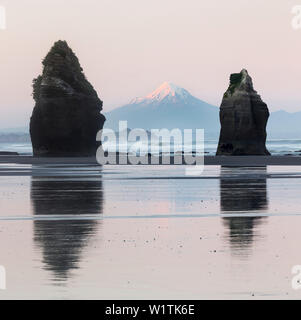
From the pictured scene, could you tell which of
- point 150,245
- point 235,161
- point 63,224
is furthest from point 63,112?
point 150,245

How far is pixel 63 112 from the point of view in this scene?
120 metres

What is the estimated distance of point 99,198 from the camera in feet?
113

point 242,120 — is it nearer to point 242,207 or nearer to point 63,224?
point 242,207

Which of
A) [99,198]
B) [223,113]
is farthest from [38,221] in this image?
[223,113]

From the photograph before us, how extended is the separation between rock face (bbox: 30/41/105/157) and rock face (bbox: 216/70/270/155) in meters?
18.9

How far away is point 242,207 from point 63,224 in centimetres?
777

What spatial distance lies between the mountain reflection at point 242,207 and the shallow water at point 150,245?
0.10ft

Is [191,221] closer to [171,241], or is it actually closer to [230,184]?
[171,241]

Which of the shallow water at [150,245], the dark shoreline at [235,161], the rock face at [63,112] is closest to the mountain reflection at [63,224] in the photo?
the shallow water at [150,245]

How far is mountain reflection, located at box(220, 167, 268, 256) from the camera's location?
66.3 feet

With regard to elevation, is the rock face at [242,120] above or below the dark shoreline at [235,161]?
above

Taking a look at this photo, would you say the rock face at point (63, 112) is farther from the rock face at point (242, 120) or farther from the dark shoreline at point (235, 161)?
the dark shoreline at point (235, 161)

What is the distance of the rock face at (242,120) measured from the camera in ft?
362
